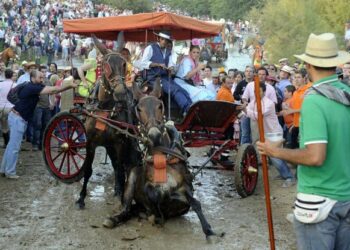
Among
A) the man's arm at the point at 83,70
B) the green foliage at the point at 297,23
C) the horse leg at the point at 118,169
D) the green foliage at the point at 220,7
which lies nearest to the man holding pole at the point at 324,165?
the horse leg at the point at 118,169

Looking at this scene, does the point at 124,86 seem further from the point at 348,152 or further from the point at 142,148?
the point at 348,152

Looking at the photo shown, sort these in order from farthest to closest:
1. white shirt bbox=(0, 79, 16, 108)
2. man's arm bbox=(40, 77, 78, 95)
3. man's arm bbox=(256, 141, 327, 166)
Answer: white shirt bbox=(0, 79, 16, 108) < man's arm bbox=(40, 77, 78, 95) < man's arm bbox=(256, 141, 327, 166)

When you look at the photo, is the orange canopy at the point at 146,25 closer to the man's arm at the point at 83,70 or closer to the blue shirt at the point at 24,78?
the man's arm at the point at 83,70

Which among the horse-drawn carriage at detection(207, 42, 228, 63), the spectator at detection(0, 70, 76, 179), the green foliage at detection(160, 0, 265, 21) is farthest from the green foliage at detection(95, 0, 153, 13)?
the spectator at detection(0, 70, 76, 179)

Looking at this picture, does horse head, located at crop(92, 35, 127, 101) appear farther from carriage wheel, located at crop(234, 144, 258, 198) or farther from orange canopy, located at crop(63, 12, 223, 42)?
carriage wheel, located at crop(234, 144, 258, 198)

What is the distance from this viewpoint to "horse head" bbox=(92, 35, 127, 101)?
736 cm

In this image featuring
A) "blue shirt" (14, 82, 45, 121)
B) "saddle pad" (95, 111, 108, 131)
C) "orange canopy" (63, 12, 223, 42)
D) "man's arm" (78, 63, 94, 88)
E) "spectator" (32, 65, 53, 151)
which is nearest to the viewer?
"saddle pad" (95, 111, 108, 131)

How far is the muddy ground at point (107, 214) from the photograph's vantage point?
6664 mm

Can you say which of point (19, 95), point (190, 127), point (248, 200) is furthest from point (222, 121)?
point (19, 95)

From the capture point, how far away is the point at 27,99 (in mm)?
9719

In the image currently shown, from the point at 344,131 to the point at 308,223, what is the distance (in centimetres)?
60

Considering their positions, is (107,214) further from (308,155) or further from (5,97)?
(5,97)

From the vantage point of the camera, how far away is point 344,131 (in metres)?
3.46

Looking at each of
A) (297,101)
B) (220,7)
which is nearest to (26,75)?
(297,101)
